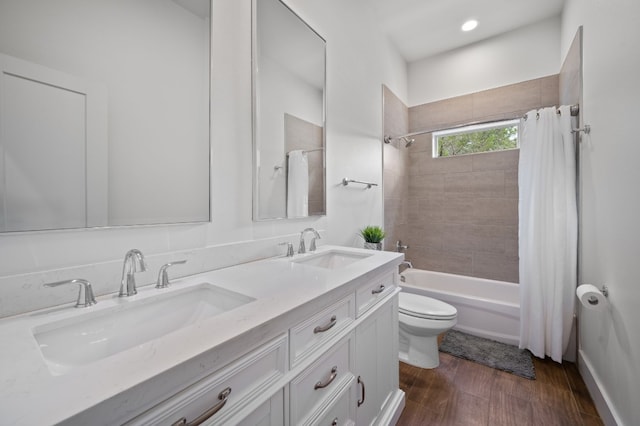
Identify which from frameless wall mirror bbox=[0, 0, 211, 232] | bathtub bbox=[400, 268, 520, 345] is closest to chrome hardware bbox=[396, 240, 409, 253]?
bathtub bbox=[400, 268, 520, 345]

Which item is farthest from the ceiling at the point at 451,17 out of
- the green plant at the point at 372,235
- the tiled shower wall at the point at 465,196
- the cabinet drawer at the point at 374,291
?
the cabinet drawer at the point at 374,291

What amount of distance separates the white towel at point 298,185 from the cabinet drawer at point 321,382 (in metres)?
0.79

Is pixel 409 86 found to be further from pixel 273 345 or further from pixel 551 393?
pixel 273 345

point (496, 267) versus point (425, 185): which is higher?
point (425, 185)

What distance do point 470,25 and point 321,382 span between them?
128 inches

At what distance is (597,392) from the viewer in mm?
1522

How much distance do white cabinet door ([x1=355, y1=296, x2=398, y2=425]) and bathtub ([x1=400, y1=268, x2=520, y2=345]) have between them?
1193mm

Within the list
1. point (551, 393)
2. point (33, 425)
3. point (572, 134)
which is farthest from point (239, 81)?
point (551, 393)

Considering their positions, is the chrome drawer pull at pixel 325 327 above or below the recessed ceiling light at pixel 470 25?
below

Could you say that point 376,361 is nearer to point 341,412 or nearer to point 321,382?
point 341,412

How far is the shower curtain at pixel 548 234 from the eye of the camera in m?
1.96

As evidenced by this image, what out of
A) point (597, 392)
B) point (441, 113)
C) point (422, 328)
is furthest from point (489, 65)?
point (597, 392)

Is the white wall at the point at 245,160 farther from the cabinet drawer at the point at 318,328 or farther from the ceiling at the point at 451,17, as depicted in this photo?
the cabinet drawer at the point at 318,328

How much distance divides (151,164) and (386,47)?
2.66 metres
